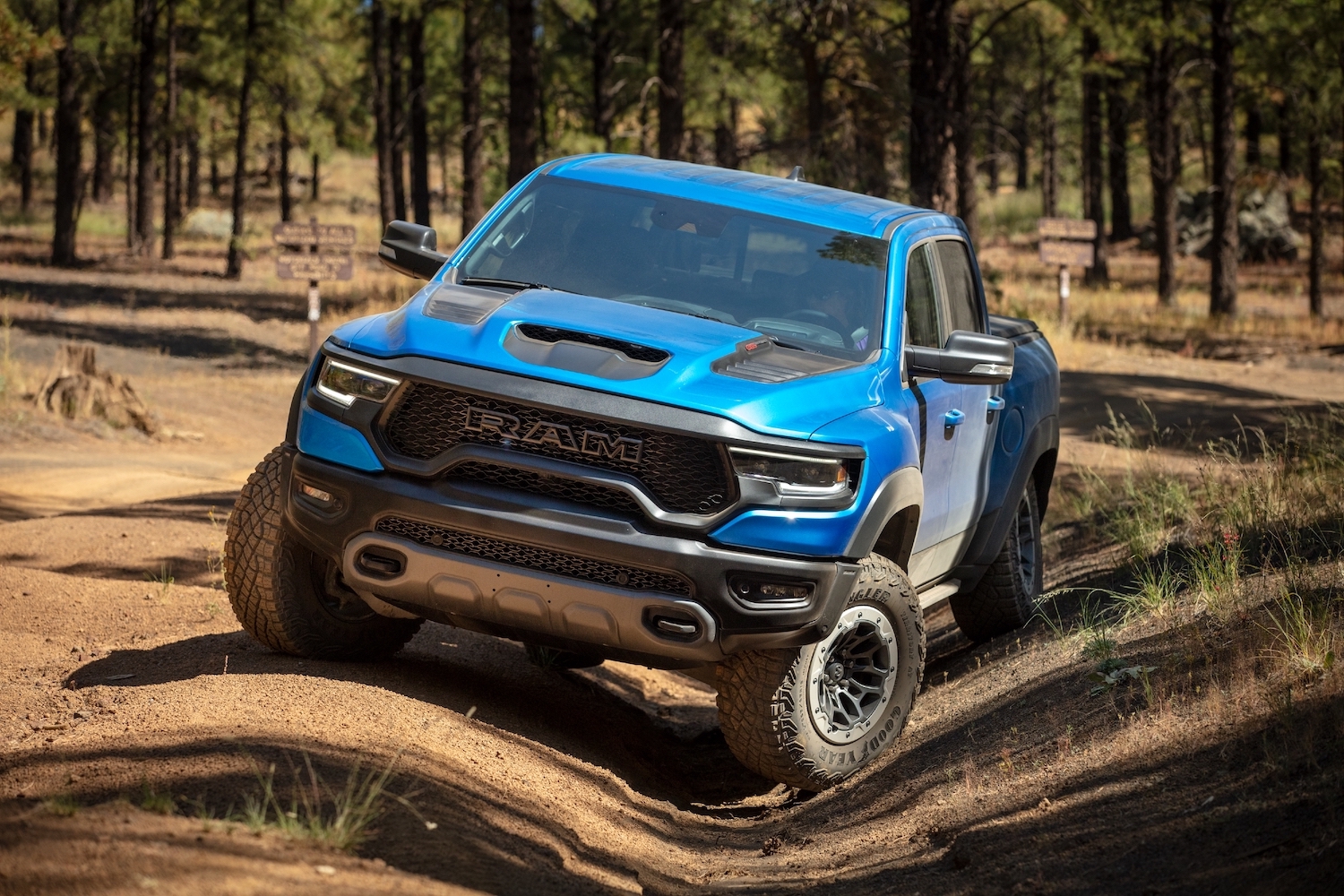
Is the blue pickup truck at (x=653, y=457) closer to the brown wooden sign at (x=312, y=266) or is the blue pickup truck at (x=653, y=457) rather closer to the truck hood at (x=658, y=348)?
the truck hood at (x=658, y=348)

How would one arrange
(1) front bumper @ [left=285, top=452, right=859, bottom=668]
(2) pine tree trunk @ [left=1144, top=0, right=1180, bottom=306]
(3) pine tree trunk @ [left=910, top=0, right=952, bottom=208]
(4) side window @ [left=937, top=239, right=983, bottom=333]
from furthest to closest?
(2) pine tree trunk @ [left=1144, top=0, right=1180, bottom=306], (3) pine tree trunk @ [left=910, top=0, right=952, bottom=208], (4) side window @ [left=937, top=239, right=983, bottom=333], (1) front bumper @ [left=285, top=452, right=859, bottom=668]

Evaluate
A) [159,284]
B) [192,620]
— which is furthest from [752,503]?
[159,284]

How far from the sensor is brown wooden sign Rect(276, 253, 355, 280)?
16250mm

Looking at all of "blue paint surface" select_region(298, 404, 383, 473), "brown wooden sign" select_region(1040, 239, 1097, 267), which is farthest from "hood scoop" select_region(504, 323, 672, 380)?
"brown wooden sign" select_region(1040, 239, 1097, 267)

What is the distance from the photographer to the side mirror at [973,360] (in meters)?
5.30

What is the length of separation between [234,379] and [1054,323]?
15391mm

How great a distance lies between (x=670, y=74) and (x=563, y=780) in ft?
67.8

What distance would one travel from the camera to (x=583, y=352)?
184 inches

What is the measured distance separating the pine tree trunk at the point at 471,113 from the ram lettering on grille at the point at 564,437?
25.2 m

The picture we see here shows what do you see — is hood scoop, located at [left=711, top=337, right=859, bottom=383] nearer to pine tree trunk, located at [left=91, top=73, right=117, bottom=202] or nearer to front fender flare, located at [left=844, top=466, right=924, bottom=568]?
front fender flare, located at [left=844, top=466, right=924, bottom=568]

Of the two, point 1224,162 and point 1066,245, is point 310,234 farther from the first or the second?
point 1224,162

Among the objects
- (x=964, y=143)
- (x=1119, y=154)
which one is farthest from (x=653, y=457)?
(x=1119, y=154)

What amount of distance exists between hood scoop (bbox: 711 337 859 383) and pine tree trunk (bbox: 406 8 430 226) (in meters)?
36.7

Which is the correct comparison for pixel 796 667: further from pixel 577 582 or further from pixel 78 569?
pixel 78 569
